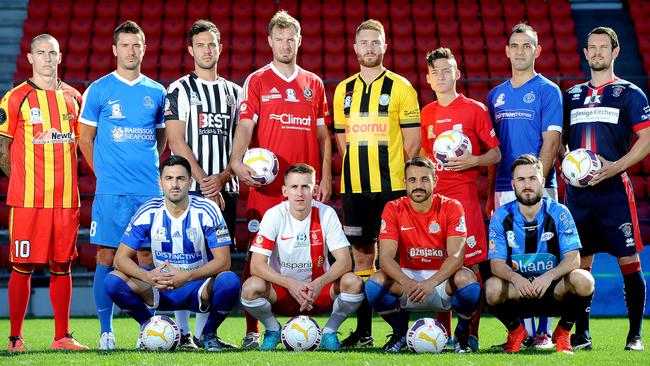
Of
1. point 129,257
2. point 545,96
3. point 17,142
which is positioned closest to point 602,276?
point 545,96

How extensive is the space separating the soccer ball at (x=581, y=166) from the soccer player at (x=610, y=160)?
0.05m

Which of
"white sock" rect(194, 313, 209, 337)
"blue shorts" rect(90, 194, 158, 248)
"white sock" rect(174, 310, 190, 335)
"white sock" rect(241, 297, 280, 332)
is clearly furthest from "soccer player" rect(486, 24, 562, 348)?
"blue shorts" rect(90, 194, 158, 248)

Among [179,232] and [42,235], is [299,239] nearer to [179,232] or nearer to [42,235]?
[179,232]

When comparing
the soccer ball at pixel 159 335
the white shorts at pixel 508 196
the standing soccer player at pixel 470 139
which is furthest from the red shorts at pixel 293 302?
the white shorts at pixel 508 196

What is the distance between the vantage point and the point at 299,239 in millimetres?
5594

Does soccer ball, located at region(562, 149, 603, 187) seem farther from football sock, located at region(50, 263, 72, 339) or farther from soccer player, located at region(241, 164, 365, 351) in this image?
football sock, located at region(50, 263, 72, 339)

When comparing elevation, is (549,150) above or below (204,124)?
below

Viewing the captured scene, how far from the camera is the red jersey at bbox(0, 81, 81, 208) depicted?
584cm

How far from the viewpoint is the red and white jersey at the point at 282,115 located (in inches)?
233

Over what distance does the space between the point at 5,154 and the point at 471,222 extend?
10.5ft

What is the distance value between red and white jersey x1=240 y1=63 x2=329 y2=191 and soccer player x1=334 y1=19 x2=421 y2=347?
0.28 metres

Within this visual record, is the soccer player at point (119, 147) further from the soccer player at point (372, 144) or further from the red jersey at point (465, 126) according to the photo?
the red jersey at point (465, 126)

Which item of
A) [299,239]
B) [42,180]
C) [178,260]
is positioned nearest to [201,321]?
[178,260]

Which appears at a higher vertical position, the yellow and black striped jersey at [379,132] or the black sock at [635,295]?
the yellow and black striped jersey at [379,132]
